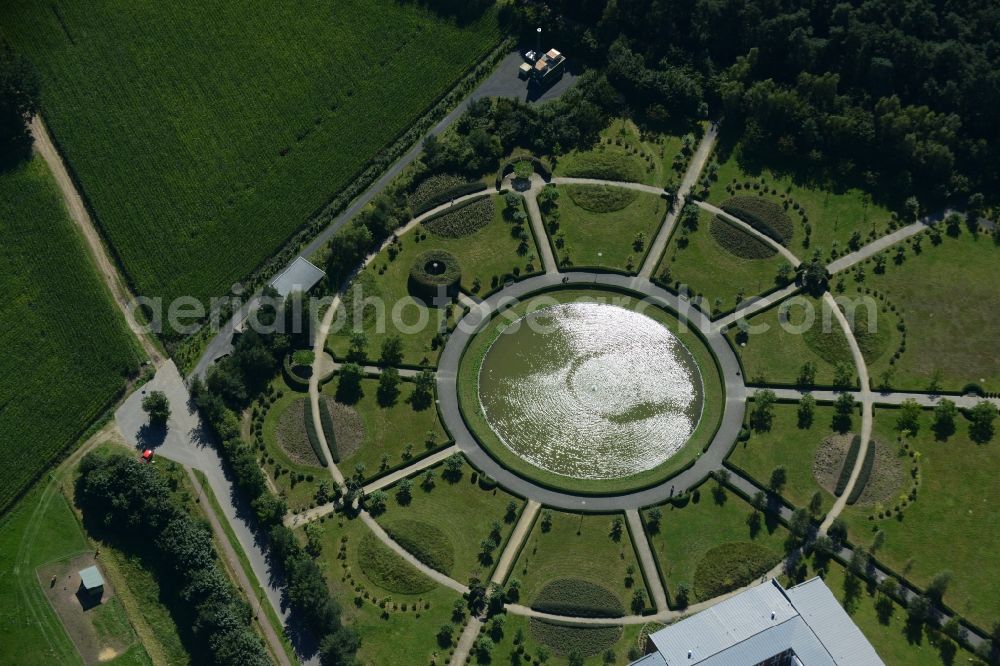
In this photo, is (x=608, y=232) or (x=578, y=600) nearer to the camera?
(x=578, y=600)

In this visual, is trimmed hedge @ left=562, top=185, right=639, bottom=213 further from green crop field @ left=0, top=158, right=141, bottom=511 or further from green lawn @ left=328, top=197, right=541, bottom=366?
green crop field @ left=0, top=158, right=141, bottom=511

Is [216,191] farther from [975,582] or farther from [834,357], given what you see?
[975,582]

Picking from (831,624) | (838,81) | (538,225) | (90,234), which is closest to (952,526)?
(831,624)

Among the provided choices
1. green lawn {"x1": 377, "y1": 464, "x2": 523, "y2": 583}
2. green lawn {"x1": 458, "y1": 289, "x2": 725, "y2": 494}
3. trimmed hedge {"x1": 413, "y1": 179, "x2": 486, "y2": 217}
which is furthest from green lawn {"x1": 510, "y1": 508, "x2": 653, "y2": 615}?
trimmed hedge {"x1": 413, "y1": 179, "x2": 486, "y2": 217}

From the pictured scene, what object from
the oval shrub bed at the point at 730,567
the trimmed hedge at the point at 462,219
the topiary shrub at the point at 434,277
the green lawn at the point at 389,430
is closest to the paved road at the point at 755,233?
the trimmed hedge at the point at 462,219

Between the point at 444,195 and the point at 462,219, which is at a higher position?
the point at 444,195

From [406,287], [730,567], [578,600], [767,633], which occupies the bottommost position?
[767,633]

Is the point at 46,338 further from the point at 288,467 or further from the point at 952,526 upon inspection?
the point at 952,526

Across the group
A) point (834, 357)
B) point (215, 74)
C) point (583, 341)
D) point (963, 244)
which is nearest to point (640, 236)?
point (583, 341)
